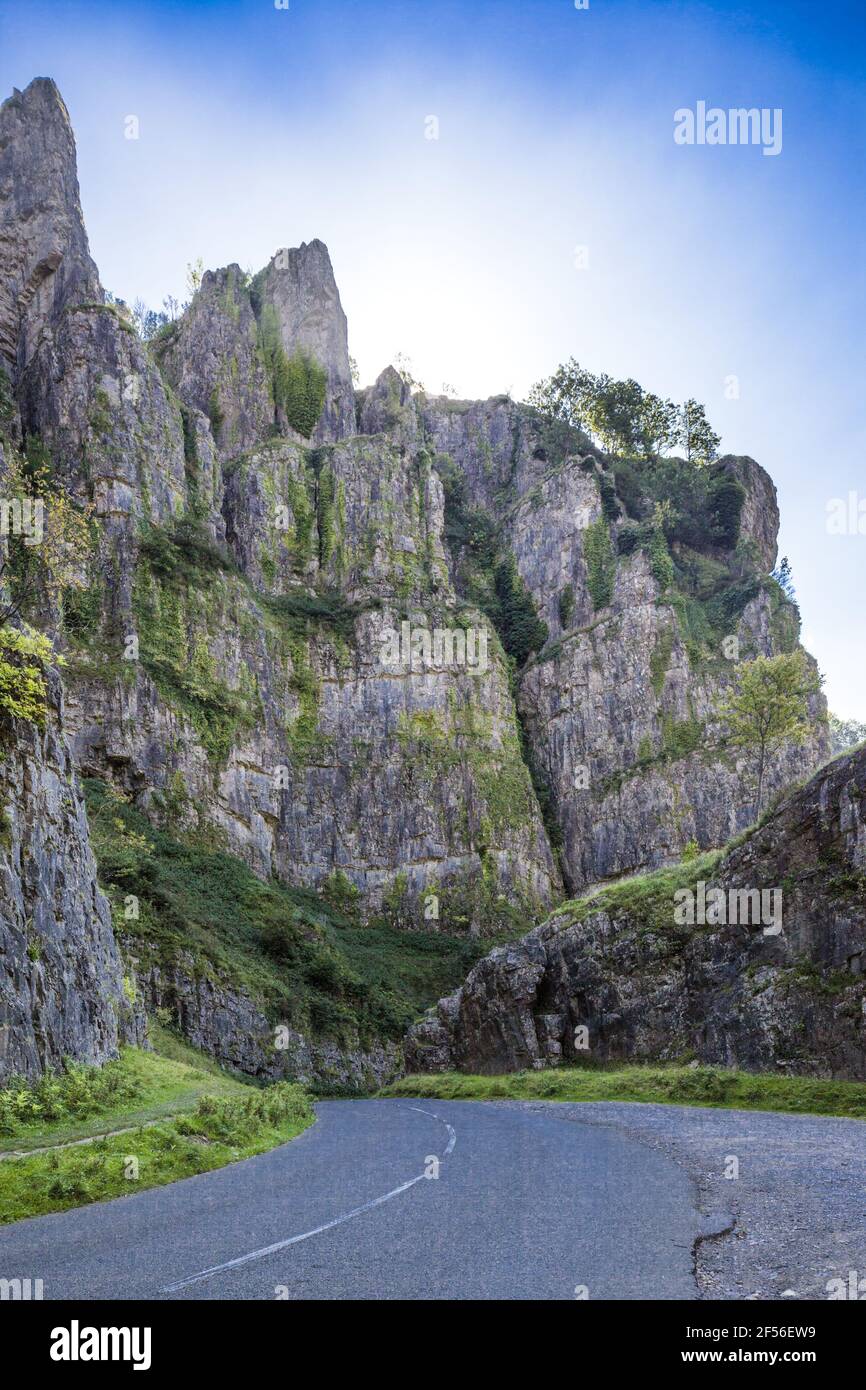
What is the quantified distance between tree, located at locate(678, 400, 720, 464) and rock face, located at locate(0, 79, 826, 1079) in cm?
359

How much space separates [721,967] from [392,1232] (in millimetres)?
21890

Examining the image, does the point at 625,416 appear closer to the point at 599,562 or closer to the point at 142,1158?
the point at 599,562

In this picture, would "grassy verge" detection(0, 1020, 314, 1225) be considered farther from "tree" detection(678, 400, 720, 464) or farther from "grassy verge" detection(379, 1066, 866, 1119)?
"tree" detection(678, 400, 720, 464)

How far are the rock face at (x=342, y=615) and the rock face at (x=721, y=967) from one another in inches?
747

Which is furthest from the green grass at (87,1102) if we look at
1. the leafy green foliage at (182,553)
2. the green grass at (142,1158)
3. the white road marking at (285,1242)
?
the leafy green foliage at (182,553)

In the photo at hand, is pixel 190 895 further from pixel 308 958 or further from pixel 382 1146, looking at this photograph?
pixel 382 1146

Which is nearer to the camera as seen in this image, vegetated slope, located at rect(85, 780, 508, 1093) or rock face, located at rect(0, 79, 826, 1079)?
vegetated slope, located at rect(85, 780, 508, 1093)

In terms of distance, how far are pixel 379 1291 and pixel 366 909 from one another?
68.3m

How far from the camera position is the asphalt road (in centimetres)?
634

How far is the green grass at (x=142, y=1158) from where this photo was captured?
1073cm

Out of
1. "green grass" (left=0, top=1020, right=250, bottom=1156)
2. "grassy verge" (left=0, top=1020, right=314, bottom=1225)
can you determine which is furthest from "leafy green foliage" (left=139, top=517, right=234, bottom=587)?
"grassy verge" (left=0, top=1020, right=314, bottom=1225)

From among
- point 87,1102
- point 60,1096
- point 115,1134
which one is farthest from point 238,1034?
point 115,1134

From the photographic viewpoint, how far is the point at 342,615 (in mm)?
81812

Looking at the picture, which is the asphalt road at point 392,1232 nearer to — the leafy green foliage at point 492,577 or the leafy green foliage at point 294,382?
the leafy green foliage at point 492,577
